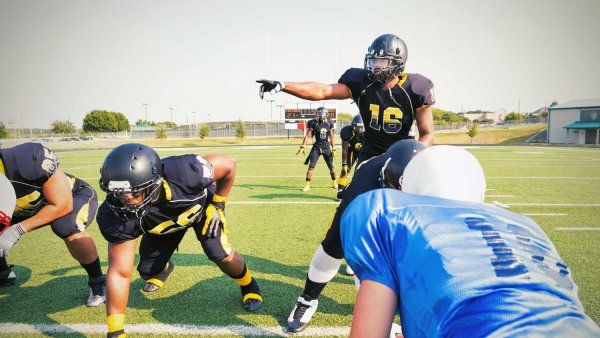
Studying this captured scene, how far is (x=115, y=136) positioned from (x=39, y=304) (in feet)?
221

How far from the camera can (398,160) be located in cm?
184

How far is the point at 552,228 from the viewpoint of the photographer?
544cm

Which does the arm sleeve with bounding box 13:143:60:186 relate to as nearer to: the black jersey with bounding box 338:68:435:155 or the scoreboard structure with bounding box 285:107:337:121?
the black jersey with bounding box 338:68:435:155

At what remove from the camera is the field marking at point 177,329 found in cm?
278

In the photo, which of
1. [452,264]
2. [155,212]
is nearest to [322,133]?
[155,212]

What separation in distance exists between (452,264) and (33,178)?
3476 mm

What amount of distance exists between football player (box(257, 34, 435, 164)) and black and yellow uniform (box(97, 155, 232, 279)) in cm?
102

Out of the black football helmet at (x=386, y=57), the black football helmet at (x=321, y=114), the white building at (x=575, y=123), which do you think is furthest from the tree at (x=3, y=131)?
the white building at (x=575, y=123)

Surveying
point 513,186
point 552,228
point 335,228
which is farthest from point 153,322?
point 513,186

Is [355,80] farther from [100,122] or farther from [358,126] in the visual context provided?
[100,122]

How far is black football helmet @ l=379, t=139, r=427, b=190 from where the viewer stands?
5.93 ft

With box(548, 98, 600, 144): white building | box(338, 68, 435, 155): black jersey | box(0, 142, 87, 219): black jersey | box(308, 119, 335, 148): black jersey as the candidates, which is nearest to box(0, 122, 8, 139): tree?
box(308, 119, 335, 148): black jersey

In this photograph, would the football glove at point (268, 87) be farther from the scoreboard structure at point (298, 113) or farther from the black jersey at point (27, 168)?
the scoreboard structure at point (298, 113)

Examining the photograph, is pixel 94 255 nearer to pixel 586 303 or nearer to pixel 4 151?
pixel 4 151
